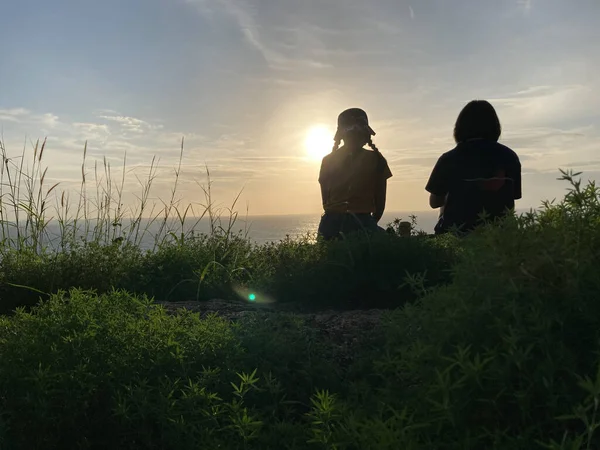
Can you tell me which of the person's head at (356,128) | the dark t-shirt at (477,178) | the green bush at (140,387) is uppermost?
the person's head at (356,128)

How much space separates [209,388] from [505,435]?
1.55 meters

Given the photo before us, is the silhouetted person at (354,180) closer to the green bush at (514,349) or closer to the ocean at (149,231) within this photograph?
the ocean at (149,231)

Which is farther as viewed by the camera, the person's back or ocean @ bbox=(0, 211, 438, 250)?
ocean @ bbox=(0, 211, 438, 250)

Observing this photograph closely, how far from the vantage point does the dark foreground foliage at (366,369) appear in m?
1.58

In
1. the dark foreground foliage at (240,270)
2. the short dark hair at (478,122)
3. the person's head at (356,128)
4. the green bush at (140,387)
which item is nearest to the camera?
the green bush at (140,387)

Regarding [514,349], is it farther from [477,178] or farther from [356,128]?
[356,128]

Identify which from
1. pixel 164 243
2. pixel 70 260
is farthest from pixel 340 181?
pixel 70 260

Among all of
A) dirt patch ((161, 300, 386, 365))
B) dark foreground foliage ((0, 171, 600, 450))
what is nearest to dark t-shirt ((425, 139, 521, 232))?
dirt patch ((161, 300, 386, 365))

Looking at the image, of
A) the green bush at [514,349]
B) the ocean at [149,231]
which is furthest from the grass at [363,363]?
the ocean at [149,231]

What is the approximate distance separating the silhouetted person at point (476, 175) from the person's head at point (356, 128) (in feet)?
3.17

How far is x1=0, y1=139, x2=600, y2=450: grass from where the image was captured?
1586 millimetres

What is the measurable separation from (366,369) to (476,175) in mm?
3086

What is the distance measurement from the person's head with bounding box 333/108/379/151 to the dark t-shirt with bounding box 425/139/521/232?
0.97 m

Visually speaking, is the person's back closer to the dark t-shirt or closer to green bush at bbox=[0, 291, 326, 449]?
the dark t-shirt
